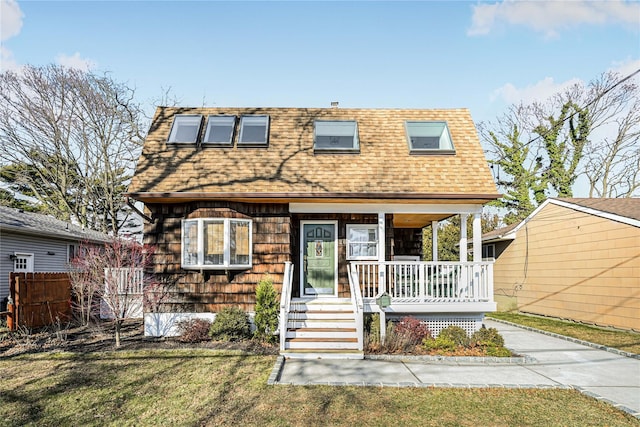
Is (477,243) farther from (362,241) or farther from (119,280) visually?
(119,280)

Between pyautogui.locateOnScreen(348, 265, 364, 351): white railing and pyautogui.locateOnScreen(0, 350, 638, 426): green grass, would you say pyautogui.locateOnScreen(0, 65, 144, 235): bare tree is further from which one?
pyautogui.locateOnScreen(348, 265, 364, 351): white railing

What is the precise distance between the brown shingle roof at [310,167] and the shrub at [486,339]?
3075 mm

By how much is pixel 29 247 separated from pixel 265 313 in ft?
31.3

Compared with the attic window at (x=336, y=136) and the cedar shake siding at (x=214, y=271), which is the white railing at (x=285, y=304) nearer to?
the cedar shake siding at (x=214, y=271)

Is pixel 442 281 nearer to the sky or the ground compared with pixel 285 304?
nearer to the sky

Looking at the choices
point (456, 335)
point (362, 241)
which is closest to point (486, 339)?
point (456, 335)

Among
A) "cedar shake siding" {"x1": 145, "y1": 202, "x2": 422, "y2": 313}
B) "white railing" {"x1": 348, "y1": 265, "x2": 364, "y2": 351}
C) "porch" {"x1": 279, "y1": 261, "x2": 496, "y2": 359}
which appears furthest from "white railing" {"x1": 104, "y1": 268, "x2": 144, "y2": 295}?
"white railing" {"x1": 348, "y1": 265, "x2": 364, "y2": 351}

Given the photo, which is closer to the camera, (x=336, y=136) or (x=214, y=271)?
(x=214, y=271)

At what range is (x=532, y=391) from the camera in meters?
6.39

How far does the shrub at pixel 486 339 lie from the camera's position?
8656 millimetres

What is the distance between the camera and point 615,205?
13766 mm

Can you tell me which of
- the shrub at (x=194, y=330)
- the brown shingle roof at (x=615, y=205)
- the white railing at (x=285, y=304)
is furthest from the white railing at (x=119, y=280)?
the brown shingle roof at (x=615, y=205)

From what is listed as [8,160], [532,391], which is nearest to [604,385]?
[532,391]

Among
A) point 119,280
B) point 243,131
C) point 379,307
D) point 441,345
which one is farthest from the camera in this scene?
point 243,131
